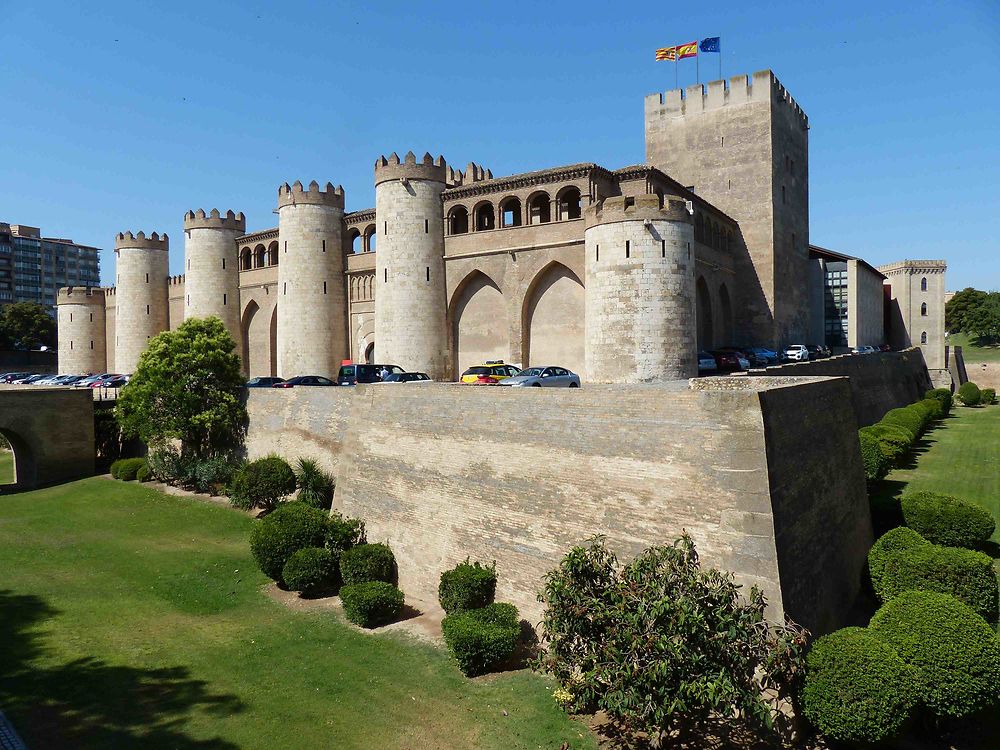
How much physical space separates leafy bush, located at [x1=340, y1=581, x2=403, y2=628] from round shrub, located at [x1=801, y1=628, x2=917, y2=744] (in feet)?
30.8

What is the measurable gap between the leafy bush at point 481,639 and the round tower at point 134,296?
41182 millimetres

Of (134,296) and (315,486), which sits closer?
(315,486)

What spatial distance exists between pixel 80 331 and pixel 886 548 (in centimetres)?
5876

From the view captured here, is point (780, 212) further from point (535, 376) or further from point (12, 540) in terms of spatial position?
point (12, 540)

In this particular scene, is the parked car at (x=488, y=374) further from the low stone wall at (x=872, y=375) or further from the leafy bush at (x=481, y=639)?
the leafy bush at (x=481, y=639)

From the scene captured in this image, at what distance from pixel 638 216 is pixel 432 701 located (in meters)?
16.7

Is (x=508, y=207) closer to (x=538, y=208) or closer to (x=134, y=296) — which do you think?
(x=538, y=208)

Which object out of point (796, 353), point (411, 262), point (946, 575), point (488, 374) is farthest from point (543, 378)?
point (796, 353)

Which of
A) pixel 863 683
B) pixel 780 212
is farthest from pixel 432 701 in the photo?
pixel 780 212

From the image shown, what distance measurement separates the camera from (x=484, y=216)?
34.7 meters

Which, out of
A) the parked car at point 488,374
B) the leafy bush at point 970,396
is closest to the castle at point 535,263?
the parked car at point 488,374

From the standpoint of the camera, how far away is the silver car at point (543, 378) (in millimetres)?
21812

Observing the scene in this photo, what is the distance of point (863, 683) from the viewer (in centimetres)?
1046

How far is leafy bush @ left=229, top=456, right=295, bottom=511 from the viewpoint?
23.5 meters
